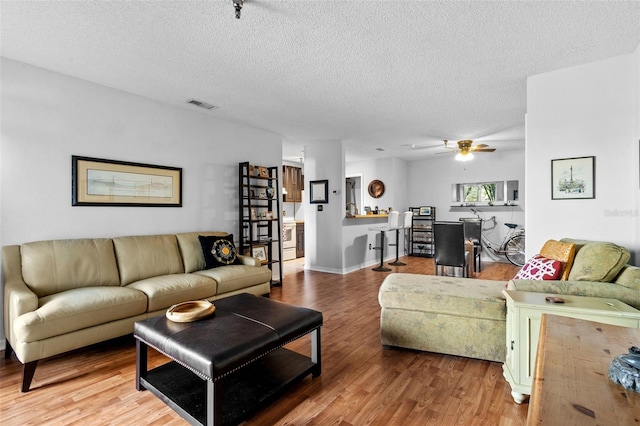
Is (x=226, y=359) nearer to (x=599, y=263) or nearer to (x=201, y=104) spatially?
(x=599, y=263)

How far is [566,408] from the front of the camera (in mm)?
692

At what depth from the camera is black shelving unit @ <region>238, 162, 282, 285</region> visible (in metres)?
4.54

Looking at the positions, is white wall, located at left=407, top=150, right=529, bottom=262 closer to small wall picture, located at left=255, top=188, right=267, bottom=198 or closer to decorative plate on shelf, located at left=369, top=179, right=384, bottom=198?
decorative plate on shelf, located at left=369, top=179, right=384, bottom=198

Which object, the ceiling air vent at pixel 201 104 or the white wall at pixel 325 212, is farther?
the white wall at pixel 325 212

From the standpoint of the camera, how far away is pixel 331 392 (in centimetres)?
202

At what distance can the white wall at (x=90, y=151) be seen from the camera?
2.74 m

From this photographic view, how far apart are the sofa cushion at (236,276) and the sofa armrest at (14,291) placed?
142 centimetres

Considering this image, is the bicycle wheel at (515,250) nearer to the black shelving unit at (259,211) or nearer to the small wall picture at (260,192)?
the black shelving unit at (259,211)

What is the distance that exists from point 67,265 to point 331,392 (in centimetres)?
256

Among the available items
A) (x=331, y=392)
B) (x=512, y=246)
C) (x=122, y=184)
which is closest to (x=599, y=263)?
(x=331, y=392)

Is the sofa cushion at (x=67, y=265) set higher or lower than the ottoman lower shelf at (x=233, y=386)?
higher

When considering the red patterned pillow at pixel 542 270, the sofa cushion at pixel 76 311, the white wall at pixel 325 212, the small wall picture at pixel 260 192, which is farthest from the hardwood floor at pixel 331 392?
the white wall at pixel 325 212

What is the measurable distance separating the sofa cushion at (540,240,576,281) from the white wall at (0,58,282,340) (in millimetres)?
3820

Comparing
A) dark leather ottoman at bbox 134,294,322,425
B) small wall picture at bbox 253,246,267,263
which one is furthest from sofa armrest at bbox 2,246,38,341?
small wall picture at bbox 253,246,267,263
